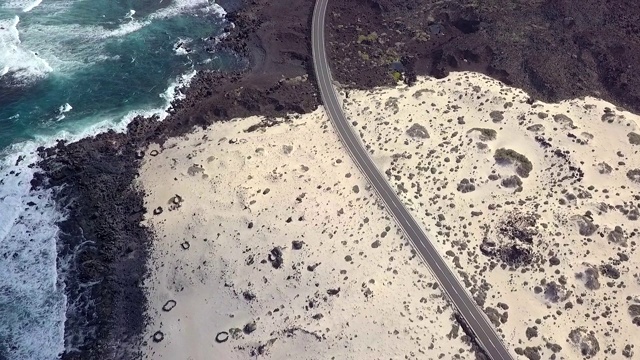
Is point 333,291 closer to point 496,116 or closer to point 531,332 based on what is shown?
point 531,332

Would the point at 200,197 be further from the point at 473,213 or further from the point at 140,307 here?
the point at 473,213

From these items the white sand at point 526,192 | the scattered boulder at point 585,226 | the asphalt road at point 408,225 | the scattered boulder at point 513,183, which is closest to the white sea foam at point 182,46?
the asphalt road at point 408,225

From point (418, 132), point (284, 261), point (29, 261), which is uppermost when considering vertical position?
point (418, 132)

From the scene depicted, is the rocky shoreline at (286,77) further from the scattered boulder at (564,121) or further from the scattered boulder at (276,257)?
the scattered boulder at (276,257)

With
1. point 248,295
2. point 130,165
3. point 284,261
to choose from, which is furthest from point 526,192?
point 130,165

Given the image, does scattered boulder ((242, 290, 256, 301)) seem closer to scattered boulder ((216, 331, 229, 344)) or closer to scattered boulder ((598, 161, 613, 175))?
scattered boulder ((216, 331, 229, 344))
